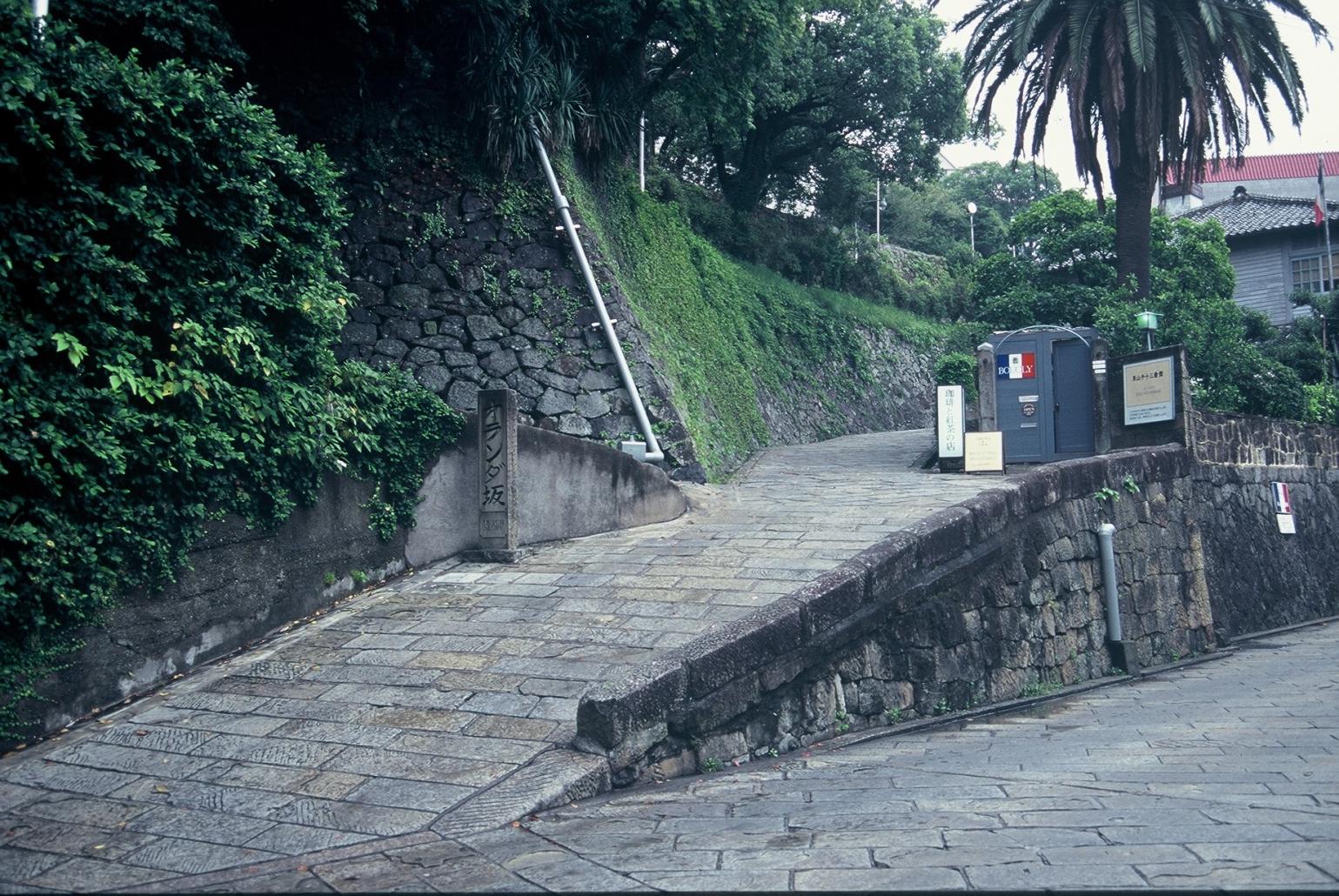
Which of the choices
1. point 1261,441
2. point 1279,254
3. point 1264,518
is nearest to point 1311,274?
point 1279,254

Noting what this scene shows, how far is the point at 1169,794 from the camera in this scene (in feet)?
18.0

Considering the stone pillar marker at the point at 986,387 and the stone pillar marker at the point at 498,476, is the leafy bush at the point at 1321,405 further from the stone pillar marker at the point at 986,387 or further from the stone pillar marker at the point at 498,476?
the stone pillar marker at the point at 498,476

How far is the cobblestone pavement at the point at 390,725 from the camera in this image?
502cm

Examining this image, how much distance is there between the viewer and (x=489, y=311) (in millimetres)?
14219

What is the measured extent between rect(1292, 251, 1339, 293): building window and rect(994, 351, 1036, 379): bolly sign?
17.7m

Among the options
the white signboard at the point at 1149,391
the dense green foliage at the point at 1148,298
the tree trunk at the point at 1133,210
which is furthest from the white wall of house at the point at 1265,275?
the white signboard at the point at 1149,391

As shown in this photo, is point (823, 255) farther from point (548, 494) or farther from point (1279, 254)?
point (548, 494)

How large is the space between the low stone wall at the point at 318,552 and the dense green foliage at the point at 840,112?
13.8 meters

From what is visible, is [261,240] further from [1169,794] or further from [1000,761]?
[1169,794]

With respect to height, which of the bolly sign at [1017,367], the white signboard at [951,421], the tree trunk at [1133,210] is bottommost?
the white signboard at [951,421]

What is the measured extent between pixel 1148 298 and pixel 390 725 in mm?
16595

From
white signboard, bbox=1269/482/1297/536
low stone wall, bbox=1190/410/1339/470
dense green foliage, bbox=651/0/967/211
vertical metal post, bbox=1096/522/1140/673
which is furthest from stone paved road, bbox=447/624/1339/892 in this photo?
dense green foliage, bbox=651/0/967/211

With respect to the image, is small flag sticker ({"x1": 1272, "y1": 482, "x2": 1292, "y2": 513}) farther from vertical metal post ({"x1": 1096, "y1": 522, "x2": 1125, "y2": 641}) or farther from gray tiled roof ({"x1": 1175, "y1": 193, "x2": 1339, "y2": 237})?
gray tiled roof ({"x1": 1175, "y1": 193, "x2": 1339, "y2": 237})

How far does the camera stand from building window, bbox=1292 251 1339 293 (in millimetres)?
29109
